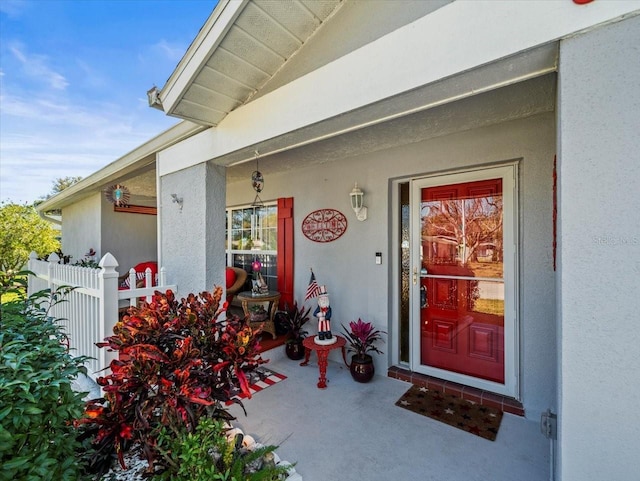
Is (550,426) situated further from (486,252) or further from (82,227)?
(82,227)

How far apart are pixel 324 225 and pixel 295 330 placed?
172 centimetres

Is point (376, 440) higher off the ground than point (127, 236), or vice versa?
point (127, 236)

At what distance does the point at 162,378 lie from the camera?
1646 millimetres

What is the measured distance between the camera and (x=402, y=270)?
4.13 m

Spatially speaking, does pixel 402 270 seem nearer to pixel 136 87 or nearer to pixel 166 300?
pixel 166 300

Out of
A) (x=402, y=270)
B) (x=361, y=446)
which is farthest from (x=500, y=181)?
(x=361, y=446)

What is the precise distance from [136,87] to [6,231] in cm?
577

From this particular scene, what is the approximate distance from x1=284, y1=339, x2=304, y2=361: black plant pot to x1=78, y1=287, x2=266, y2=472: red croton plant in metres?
2.67

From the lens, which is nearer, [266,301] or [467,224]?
[467,224]

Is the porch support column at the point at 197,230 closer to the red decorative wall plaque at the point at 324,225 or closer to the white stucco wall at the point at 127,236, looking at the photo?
the red decorative wall plaque at the point at 324,225

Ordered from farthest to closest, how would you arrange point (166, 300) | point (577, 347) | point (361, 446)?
point (361, 446), point (166, 300), point (577, 347)

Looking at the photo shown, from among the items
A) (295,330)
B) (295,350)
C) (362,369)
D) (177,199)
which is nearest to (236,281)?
(295,330)

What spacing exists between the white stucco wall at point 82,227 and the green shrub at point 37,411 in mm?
7187

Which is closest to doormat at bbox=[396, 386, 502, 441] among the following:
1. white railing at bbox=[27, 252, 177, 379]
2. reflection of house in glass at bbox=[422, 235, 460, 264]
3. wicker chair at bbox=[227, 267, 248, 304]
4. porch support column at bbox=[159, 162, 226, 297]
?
reflection of house in glass at bbox=[422, 235, 460, 264]
